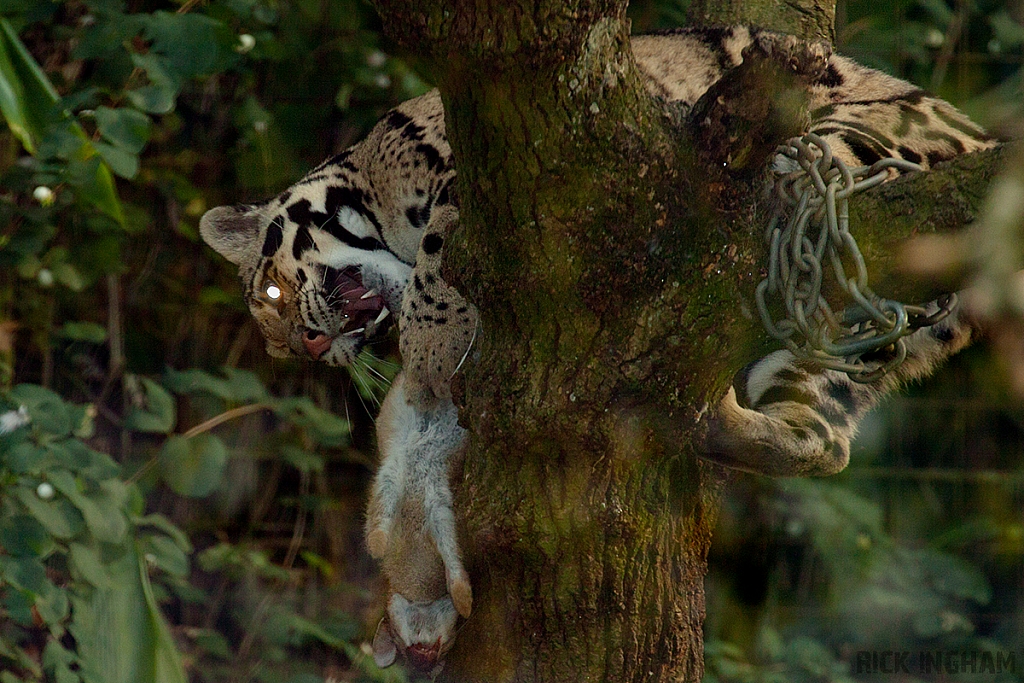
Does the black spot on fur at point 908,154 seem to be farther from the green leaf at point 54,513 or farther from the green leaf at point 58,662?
the green leaf at point 58,662

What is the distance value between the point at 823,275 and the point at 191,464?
1.86 m

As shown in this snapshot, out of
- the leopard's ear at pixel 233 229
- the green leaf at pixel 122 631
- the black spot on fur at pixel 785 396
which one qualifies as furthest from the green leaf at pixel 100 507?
the black spot on fur at pixel 785 396

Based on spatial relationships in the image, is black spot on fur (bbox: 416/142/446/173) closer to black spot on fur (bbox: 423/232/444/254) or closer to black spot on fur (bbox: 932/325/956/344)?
black spot on fur (bbox: 423/232/444/254)

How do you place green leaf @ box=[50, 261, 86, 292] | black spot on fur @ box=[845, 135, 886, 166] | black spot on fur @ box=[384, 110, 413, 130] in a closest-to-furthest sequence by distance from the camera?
black spot on fur @ box=[845, 135, 886, 166]
black spot on fur @ box=[384, 110, 413, 130]
green leaf @ box=[50, 261, 86, 292]

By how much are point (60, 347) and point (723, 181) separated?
8.27ft

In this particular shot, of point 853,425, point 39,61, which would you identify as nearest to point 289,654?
point 39,61

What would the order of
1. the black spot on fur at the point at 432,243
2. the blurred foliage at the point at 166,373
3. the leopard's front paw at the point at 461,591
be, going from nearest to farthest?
1. the leopard's front paw at the point at 461,591
2. the black spot on fur at the point at 432,243
3. the blurred foliage at the point at 166,373

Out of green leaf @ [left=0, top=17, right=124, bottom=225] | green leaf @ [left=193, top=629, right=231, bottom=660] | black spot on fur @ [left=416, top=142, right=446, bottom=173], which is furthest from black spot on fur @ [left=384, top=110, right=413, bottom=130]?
green leaf @ [left=193, top=629, right=231, bottom=660]

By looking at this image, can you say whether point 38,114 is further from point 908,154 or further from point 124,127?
point 908,154

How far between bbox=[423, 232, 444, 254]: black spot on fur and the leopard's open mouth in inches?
14.4

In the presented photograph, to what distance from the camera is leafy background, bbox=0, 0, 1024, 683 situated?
2803 mm

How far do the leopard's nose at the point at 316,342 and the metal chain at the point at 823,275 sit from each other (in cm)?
105

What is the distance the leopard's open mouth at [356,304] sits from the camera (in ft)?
6.61

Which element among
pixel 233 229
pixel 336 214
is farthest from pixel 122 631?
pixel 336 214
